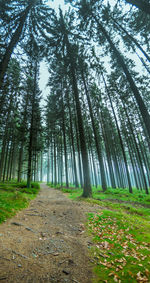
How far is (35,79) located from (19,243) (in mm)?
19253

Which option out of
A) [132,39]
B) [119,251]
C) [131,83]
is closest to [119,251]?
[119,251]

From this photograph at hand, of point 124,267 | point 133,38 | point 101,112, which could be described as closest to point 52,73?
point 133,38

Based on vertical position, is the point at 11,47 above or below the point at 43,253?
above

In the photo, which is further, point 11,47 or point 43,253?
point 11,47

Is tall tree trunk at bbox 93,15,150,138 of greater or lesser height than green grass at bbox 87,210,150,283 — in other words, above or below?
above

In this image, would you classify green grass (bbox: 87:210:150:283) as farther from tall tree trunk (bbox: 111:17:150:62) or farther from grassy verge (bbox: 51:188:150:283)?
tall tree trunk (bbox: 111:17:150:62)

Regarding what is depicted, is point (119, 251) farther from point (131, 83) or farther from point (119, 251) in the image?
point (131, 83)

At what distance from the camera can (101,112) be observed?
826 inches

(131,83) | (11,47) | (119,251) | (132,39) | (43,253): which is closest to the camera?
(43,253)

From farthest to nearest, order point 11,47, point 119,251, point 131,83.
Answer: point 131,83 < point 11,47 < point 119,251

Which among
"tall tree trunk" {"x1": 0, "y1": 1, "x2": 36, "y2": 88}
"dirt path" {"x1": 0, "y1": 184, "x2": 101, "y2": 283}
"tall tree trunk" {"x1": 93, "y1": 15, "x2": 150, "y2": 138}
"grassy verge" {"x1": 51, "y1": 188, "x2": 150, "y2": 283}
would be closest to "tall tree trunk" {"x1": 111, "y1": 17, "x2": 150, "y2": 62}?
"tall tree trunk" {"x1": 93, "y1": 15, "x2": 150, "y2": 138}

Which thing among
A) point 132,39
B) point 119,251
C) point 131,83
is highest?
point 132,39

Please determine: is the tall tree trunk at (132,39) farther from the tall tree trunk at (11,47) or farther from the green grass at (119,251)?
the green grass at (119,251)

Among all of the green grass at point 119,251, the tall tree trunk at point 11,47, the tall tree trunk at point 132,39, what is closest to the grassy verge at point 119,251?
the green grass at point 119,251
